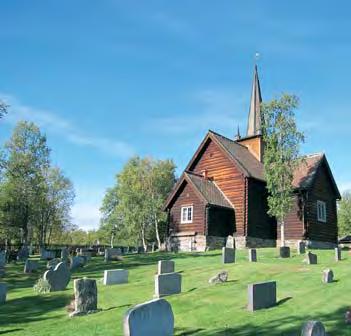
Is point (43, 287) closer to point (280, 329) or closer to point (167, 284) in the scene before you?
point (167, 284)

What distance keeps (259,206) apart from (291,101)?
8.90m

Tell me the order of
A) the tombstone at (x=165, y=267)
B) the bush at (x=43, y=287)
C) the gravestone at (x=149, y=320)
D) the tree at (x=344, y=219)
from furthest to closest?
the tree at (x=344, y=219)
the tombstone at (x=165, y=267)
the bush at (x=43, y=287)
the gravestone at (x=149, y=320)

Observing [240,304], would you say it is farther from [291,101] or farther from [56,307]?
[291,101]

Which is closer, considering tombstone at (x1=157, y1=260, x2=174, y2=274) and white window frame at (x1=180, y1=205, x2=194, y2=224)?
tombstone at (x1=157, y1=260, x2=174, y2=274)

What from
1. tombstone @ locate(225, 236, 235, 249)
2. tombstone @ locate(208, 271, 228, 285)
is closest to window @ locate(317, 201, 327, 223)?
tombstone @ locate(225, 236, 235, 249)

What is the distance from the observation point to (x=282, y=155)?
33219 millimetres

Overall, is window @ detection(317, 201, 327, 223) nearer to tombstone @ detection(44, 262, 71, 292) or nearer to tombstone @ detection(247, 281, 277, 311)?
tombstone @ detection(44, 262, 71, 292)

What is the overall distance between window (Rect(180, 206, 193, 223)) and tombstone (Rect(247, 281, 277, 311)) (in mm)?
22734

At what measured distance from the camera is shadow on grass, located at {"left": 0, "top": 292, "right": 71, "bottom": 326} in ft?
43.9

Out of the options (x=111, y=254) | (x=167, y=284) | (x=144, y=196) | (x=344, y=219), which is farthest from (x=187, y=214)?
(x=344, y=219)

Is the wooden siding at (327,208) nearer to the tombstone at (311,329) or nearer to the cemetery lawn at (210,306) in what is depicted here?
the cemetery lawn at (210,306)

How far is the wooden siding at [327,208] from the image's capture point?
1415 inches

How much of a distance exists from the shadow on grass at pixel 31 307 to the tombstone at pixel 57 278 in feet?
2.02

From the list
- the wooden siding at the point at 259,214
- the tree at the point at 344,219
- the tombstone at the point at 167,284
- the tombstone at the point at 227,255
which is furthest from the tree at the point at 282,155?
the tree at the point at 344,219
